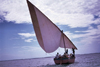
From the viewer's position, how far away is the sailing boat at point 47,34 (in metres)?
15.0

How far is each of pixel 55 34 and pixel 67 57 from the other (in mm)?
4647

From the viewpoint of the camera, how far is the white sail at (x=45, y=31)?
15016 millimetres

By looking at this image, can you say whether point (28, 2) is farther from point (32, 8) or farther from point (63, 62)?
point (63, 62)

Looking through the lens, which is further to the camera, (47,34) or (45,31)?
(47,34)

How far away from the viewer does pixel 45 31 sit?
53.7ft

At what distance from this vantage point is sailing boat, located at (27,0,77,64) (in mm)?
15039

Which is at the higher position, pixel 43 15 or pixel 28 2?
pixel 28 2

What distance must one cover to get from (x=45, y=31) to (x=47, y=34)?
670 millimetres

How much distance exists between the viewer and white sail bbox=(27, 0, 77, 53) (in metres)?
15.0

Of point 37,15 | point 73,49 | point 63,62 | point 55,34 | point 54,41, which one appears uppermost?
point 37,15

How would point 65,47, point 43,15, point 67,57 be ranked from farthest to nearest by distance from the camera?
point 65,47 → point 67,57 → point 43,15

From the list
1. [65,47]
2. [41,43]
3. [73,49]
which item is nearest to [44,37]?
[41,43]

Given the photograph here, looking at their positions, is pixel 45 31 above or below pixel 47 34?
above

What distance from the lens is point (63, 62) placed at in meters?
19.5
